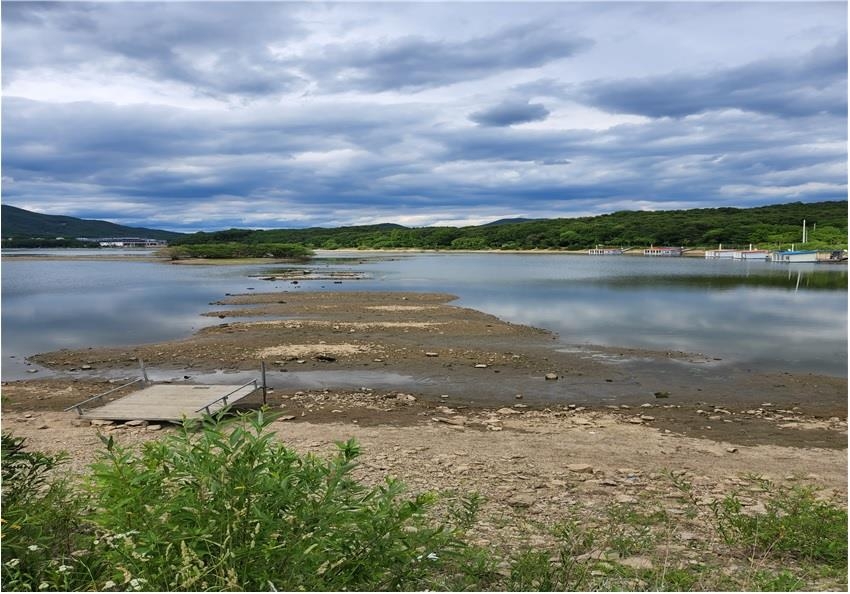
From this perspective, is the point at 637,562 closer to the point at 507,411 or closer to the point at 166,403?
the point at 507,411

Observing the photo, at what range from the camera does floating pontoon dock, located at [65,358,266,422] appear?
1330cm

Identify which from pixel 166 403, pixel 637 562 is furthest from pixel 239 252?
pixel 637 562

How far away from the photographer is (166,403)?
14055 mm

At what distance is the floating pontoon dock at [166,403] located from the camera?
13.3 meters

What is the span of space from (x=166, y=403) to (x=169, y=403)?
0.27ft

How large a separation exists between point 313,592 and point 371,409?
37.8 feet

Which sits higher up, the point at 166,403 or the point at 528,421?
the point at 166,403

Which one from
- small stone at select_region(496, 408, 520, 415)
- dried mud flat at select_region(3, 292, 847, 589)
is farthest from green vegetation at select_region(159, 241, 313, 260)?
small stone at select_region(496, 408, 520, 415)

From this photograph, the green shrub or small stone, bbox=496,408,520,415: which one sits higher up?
the green shrub

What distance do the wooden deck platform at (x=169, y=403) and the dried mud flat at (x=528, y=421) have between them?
31 centimetres

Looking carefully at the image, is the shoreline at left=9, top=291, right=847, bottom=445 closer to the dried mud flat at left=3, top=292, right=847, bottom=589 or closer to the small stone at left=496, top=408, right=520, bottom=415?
the dried mud flat at left=3, top=292, right=847, bottom=589

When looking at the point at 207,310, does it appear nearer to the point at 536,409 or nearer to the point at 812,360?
the point at 536,409

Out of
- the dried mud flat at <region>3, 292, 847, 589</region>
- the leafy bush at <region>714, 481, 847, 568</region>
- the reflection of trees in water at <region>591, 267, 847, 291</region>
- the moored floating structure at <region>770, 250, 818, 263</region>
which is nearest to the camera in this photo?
the leafy bush at <region>714, 481, 847, 568</region>

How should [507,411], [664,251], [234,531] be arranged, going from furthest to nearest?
[664,251] < [507,411] < [234,531]
